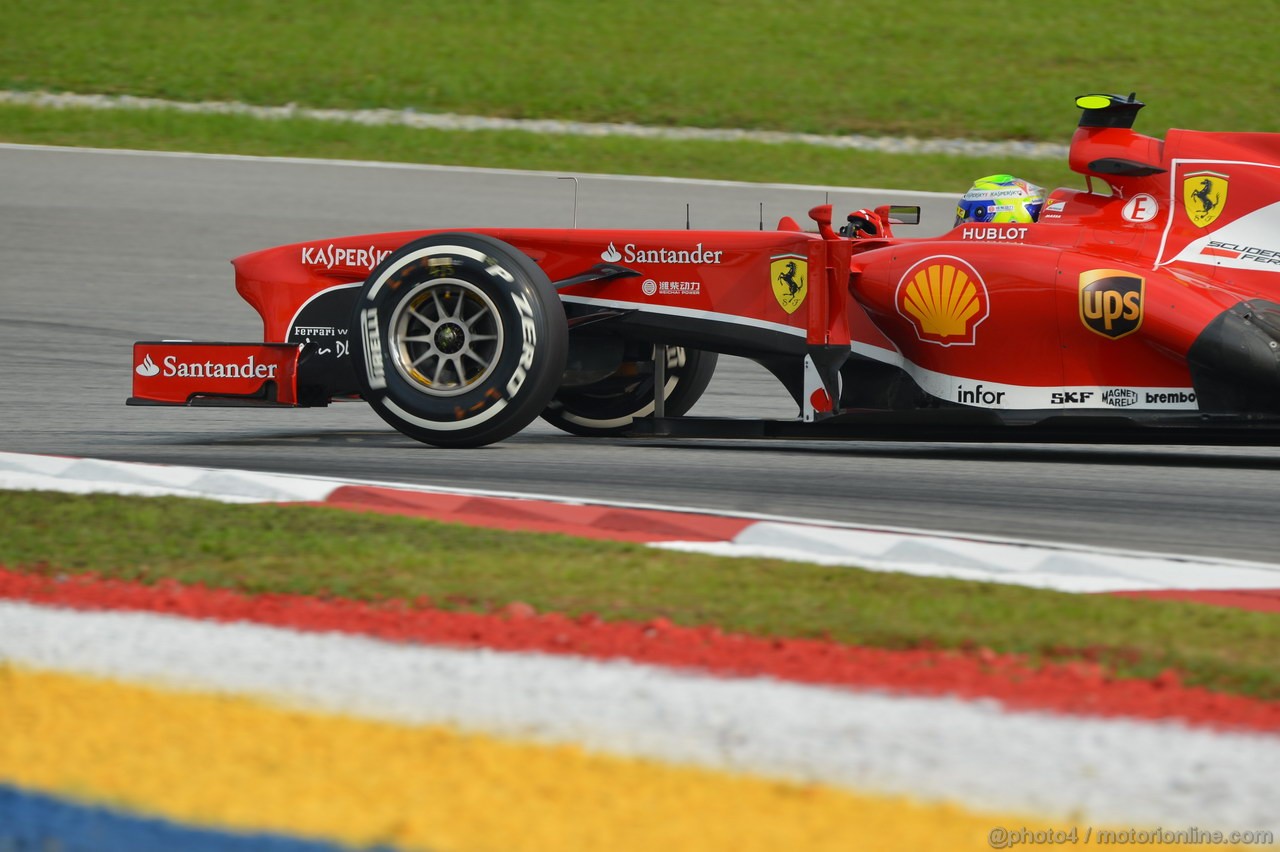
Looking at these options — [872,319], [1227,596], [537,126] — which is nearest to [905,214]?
[872,319]

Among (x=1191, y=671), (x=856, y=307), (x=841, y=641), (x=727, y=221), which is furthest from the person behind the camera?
(x=727, y=221)

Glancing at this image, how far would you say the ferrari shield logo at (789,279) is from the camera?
6.86 m

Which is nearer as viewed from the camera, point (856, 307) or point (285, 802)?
point (285, 802)

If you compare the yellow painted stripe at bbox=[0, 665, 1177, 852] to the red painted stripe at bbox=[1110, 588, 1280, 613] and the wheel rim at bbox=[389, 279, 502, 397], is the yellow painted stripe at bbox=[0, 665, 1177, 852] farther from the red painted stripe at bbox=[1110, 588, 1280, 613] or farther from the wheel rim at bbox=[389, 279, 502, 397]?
the wheel rim at bbox=[389, 279, 502, 397]

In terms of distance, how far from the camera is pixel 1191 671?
137 inches

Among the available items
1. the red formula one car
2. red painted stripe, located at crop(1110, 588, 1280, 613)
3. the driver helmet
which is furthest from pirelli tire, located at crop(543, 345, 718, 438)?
red painted stripe, located at crop(1110, 588, 1280, 613)

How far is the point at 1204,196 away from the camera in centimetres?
662

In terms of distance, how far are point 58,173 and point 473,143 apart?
384cm

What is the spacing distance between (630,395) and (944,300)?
2.00m

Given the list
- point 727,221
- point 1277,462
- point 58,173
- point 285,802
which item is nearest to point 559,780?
point 285,802

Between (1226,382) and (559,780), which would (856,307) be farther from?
(559,780)

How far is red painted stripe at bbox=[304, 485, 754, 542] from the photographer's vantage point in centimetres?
512

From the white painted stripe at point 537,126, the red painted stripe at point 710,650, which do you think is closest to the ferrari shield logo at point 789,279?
the red painted stripe at point 710,650

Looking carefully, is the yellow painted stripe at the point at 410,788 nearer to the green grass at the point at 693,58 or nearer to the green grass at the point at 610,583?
the green grass at the point at 610,583
